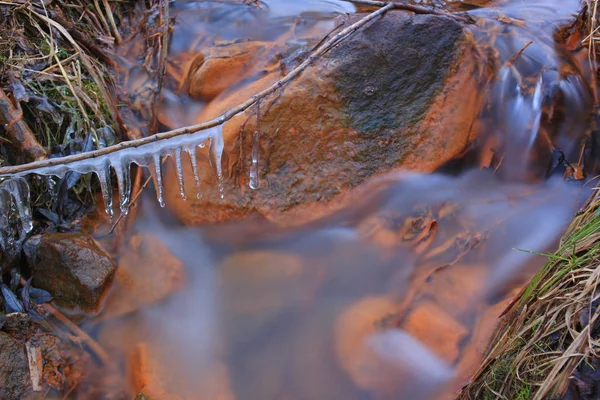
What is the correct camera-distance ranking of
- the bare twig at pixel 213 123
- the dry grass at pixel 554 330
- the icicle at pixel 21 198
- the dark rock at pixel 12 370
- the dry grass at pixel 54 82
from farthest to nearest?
the dry grass at pixel 54 82 → the icicle at pixel 21 198 → the bare twig at pixel 213 123 → the dark rock at pixel 12 370 → the dry grass at pixel 554 330

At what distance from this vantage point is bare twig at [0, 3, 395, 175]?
2.11 meters

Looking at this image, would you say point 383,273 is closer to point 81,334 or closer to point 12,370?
point 81,334

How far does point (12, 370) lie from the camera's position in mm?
2047

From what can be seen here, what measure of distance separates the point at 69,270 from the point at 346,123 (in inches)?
65.8

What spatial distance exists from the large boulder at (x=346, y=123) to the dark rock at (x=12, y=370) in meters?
1.02

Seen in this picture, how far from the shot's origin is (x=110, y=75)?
296 cm

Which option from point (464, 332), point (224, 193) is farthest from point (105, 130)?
point (464, 332)

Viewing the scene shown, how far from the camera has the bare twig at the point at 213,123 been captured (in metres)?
2.11

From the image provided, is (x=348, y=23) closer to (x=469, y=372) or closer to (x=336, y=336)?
(x=336, y=336)

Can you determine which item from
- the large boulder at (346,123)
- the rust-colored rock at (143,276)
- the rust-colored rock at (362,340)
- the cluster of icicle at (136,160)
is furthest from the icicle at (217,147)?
the rust-colored rock at (362,340)

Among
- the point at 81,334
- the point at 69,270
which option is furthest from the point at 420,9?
the point at 81,334

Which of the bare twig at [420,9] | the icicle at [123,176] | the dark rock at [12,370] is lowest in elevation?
the dark rock at [12,370]

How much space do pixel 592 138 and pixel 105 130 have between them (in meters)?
2.86

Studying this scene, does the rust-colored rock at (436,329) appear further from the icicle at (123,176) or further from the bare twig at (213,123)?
the icicle at (123,176)
